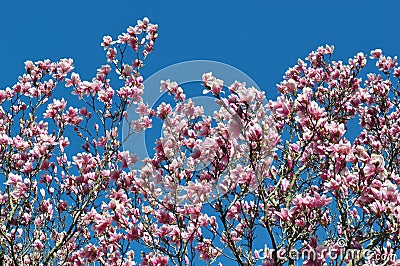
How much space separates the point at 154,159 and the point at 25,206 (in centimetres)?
237

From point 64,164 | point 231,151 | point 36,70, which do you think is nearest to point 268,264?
point 231,151

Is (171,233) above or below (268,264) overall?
above

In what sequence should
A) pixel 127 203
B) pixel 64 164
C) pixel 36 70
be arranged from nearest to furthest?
pixel 127 203
pixel 64 164
pixel 36 70

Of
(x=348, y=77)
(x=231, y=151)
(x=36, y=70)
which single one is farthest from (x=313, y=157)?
(x=36, y=70)

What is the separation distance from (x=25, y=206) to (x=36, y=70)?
181cm

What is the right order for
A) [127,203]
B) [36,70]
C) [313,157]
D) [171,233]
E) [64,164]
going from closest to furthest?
1. [171,233]
2. [127,203]
3. [313,157]
4. [64,164]
5. [36,70]

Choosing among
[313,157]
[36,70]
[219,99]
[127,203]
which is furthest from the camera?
[36,70]

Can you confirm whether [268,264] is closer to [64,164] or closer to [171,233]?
[171,233]

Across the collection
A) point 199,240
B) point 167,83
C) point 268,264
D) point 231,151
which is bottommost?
point 268,264

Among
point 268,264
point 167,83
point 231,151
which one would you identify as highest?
point 167,83

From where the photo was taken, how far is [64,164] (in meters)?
5.43

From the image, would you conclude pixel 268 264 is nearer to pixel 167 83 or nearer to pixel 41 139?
pixel 167 83

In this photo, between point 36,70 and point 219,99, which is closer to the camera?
point 219,99

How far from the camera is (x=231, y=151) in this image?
11.8 ft
